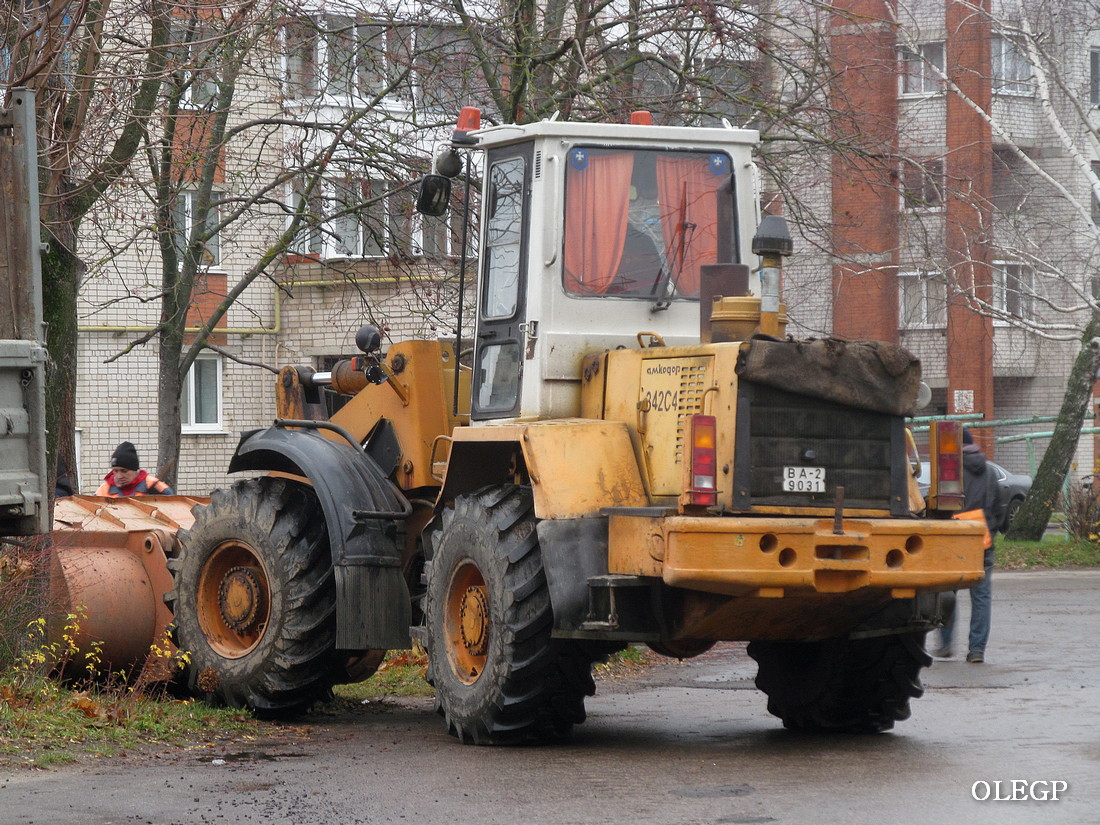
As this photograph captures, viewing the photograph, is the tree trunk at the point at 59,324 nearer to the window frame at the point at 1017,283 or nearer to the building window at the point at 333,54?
the building window at the point at 333,54

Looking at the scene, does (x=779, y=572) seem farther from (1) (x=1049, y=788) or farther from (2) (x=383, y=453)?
(2) (x=383, y=453)

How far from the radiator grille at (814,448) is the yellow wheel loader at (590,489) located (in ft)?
0.04

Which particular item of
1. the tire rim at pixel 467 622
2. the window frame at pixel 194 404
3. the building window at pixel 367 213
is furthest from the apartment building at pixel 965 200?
the window frame at pixel 194 404

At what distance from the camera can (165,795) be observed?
7051mm

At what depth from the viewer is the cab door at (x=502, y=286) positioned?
A: 888 cm

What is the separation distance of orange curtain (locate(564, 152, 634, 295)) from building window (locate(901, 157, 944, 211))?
20.4 feet

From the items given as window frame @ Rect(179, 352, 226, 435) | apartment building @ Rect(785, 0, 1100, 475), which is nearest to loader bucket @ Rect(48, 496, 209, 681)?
apartment building @ Rect(785, 0, 1100, 475)

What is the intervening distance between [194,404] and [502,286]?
21.8 meters

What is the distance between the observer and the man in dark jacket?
12.8 metres

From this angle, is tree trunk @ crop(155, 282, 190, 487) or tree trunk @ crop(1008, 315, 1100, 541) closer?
tree trunk @ crop(155, 282, 190, 487)

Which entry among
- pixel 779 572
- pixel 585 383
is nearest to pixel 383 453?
pixel 585 383

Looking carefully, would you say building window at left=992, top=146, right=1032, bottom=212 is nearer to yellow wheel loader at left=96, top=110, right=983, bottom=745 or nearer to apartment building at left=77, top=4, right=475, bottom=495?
apartment building at left=77, top=4, right=475, bottom=495

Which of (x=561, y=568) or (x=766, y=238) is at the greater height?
(x=766, y=238)

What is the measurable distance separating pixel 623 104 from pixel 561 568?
257 inches
